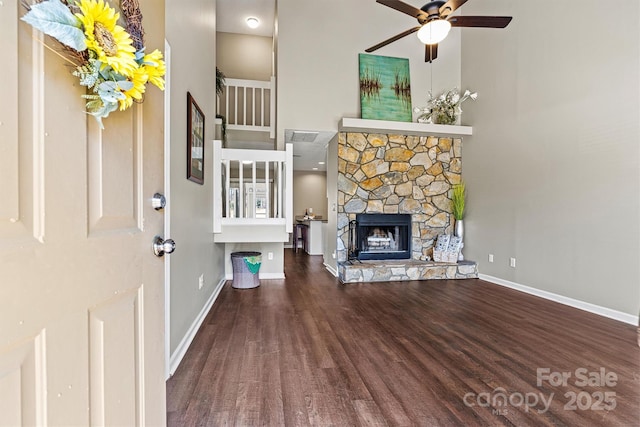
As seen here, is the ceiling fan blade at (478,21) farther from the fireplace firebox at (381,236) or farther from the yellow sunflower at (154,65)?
the yellow sunflower at (154,65)

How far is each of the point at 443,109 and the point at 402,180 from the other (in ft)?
4.52

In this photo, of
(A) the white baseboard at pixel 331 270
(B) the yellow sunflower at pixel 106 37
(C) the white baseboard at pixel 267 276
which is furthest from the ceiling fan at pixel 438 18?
(C) the white baseboard at pixel 267 276

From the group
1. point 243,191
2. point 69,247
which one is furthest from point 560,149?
point 69,247

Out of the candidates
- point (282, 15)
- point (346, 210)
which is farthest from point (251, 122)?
point (346, 210)

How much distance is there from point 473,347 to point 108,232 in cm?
256

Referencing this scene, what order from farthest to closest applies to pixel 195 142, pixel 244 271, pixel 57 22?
pixel 244 271
pixel 195 142
pixel 57 22

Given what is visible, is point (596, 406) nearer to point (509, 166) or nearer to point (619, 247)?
point (619, 247)

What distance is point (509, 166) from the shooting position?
163 inches

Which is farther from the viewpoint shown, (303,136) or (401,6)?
(303,136)

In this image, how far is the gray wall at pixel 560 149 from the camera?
2885mm

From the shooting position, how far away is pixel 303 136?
16.4ft

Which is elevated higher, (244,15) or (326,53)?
(244,15)

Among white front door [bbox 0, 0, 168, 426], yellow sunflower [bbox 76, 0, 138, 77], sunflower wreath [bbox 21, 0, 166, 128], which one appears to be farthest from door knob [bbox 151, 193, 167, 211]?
yellow sunflower [bbox 76, 0, 138, 77]

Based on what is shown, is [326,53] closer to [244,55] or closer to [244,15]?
[244,15]
